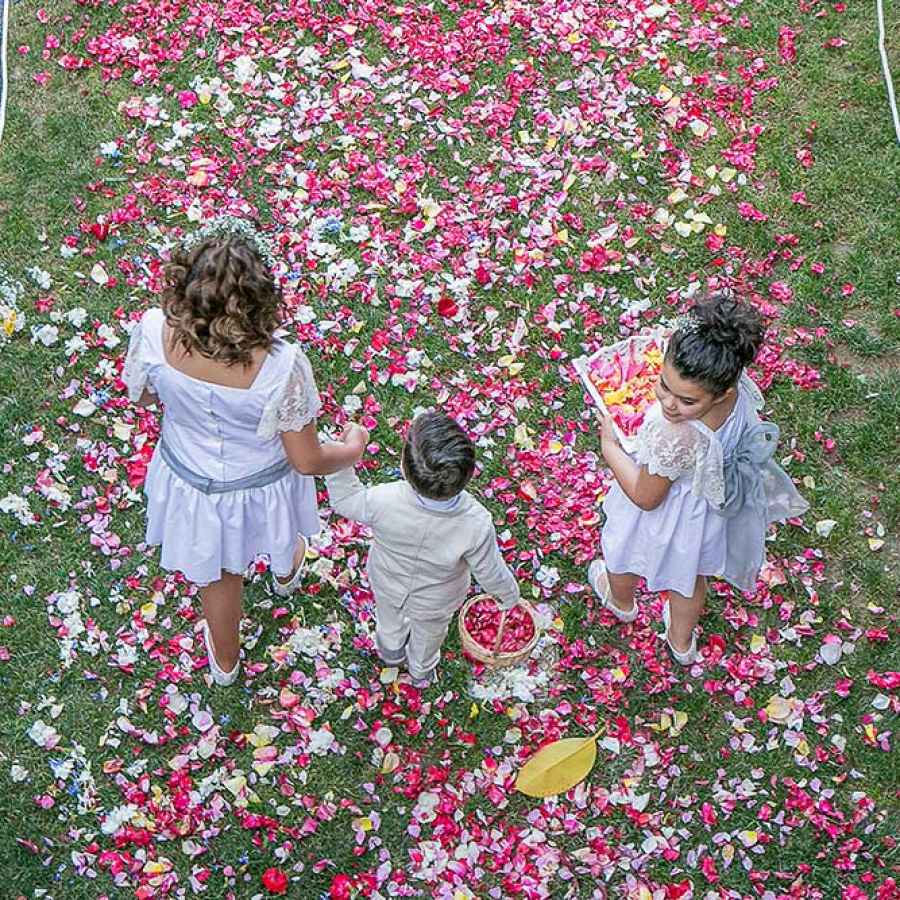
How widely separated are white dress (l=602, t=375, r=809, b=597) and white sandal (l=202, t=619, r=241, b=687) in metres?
1.46

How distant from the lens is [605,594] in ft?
16.5

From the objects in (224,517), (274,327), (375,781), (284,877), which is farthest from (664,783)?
(274,327)

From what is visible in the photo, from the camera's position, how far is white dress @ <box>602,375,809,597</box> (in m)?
4.10

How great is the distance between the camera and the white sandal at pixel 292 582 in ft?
16.4

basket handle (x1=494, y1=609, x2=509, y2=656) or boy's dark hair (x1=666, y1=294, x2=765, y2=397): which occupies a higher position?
boy's dark hair (x1=666, y1=294, x2=765, y2=397)

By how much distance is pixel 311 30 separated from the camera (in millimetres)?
6773

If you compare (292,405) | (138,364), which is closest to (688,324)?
(292,405)

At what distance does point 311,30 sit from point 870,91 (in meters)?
2.92

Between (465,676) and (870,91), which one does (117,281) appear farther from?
(870,91)

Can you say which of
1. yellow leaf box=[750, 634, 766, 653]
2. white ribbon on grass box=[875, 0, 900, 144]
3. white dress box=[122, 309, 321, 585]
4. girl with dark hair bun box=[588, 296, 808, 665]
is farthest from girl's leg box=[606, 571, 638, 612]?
white ribbon on grass box=[875, 0, 900, 144]

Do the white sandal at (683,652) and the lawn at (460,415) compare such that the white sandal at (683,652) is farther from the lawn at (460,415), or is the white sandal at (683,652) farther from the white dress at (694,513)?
the white dress at (694,513)

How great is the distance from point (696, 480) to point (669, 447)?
0.19 metres

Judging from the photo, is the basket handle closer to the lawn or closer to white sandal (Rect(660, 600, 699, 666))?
the lawn

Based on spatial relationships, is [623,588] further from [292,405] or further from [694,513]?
[292,405]
